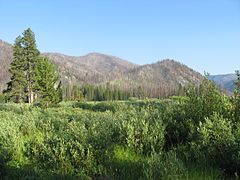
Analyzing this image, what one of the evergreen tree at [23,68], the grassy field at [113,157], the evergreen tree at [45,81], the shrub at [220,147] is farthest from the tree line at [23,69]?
the shrub at [220,147]

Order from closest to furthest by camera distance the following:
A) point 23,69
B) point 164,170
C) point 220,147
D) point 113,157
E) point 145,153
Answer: point 164,170, point 220,147, point 113,157, point 145,153, point 23,69

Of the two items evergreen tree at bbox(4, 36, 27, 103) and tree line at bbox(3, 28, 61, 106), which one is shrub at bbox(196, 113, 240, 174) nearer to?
tree line at bbox(3, 28, 61, 106)

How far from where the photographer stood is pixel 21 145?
5375mm

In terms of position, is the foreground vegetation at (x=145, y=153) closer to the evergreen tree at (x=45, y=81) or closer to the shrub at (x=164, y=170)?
the shrub at (x=164, y=170)

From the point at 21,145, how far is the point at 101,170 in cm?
288

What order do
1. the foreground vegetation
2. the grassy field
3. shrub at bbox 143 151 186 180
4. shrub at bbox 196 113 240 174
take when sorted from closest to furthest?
shrub at bbox 143 151 186 180
the grassy field
the foreground vegetation
shrub at bbox 196 113 240 174

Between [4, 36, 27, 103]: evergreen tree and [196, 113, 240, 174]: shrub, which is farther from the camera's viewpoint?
[4, 36, 27, 103]: evergreen tree

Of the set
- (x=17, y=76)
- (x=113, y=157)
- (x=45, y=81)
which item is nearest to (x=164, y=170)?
(x=113, y=157)

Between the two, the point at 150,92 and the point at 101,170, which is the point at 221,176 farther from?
the point at 150,92

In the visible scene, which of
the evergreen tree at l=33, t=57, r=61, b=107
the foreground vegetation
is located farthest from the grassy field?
the evergreen tree at l=33, t=57, r=61, b=107

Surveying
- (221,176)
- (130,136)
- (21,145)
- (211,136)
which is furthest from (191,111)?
(21,145)

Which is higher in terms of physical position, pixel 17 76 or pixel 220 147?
pixel 17 76

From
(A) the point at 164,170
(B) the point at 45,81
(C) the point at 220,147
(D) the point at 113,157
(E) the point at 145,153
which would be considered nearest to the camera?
(A) the point at 164,170

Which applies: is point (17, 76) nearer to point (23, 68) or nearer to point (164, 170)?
point (23, 68)
